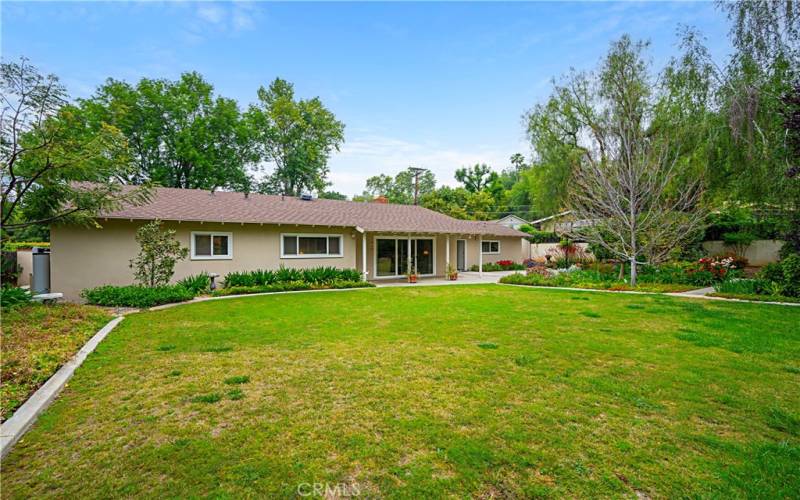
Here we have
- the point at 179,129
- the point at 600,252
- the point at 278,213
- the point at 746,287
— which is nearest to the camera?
the point at 746,287

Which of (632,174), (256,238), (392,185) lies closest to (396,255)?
(256,238)

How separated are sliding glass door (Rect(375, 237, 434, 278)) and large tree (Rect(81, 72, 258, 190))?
54.5 feet

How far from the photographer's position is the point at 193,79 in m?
27.4

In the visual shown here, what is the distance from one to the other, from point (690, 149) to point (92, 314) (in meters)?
21.4

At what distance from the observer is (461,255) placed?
22.9 metres

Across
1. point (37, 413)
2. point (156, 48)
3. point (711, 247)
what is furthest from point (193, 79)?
point (711, 247)

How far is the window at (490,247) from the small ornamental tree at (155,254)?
17243 mm

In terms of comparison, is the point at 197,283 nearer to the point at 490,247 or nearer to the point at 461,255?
the point at 461,255

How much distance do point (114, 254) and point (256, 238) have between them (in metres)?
4.45

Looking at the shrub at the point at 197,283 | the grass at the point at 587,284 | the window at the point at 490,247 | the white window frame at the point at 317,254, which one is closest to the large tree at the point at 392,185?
the window at the point at 490,247

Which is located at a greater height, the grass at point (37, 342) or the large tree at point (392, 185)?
the large tree at point (392, 185)

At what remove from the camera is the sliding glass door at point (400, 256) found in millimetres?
17797

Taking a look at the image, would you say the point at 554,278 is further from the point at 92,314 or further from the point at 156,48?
the point at 156,48

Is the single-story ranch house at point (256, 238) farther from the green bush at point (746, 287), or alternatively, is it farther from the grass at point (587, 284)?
the green bush at point (746, 287)
